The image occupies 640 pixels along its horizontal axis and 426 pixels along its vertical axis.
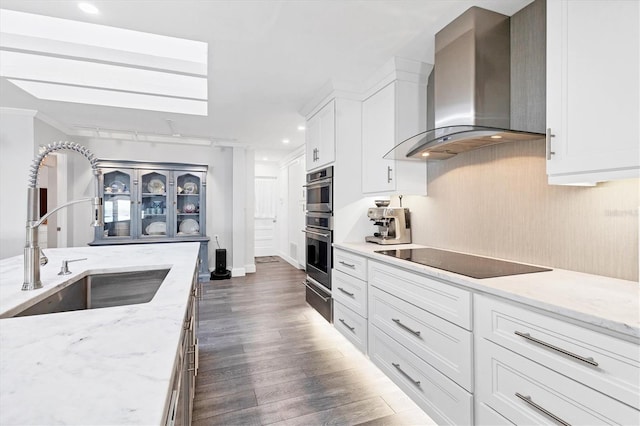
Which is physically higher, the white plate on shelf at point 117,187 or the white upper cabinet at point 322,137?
the white upper cabinet at point 322,137

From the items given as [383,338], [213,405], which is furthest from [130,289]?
[383,338]

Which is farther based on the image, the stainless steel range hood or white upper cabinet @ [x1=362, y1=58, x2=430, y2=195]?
white upper cabinet @ [x1=362, y1=58, x2=430, y2=195]

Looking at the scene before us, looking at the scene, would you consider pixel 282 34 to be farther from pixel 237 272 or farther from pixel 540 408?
pixel 237 272

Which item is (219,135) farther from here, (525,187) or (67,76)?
(525,187)

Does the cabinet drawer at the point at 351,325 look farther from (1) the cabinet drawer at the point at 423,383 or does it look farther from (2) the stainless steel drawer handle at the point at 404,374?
(2) the stainless steel drawer handle at the point at 404,374

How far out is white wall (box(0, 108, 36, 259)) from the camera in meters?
3.61

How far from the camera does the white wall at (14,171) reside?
11.8ft

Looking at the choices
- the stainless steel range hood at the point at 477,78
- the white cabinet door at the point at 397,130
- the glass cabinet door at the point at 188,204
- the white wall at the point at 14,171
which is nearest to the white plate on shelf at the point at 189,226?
the glass cabinet door at the point at 188,204

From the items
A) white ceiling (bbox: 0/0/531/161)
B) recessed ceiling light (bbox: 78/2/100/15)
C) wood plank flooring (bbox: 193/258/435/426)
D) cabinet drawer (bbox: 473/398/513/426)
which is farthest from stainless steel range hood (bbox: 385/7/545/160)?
recessed ceiling light (bbox: 78/2/100/15)

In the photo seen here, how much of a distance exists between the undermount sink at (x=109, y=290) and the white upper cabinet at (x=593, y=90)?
2046 millimetres

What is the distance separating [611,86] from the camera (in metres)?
1.20

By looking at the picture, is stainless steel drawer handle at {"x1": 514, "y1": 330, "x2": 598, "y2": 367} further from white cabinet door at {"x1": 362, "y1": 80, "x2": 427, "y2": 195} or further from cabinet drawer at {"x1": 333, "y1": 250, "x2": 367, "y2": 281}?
white cabinet door at {"x1": 362, "y1": 80, "x2": 427, "y2": 195}

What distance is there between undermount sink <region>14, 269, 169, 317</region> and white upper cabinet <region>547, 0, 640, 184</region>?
2.05 m

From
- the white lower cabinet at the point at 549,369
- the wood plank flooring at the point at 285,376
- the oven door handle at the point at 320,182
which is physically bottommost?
the wood plank flooring at the point at 285,376
